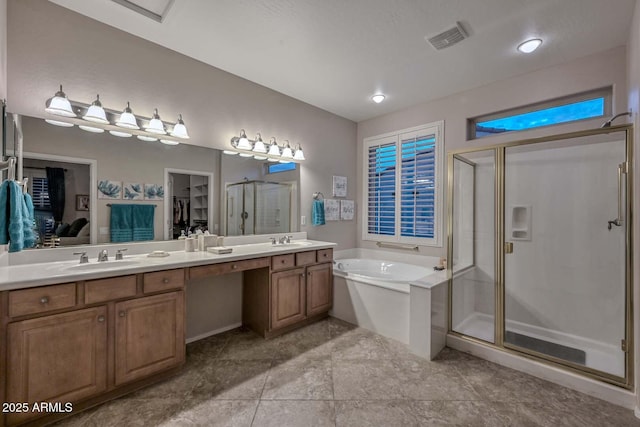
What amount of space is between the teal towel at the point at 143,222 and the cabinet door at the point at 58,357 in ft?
2.53

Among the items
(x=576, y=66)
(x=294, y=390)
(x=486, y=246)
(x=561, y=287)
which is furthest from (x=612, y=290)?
(x=294, y=390)

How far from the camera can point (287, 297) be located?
284cm

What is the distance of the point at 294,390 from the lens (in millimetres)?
1948

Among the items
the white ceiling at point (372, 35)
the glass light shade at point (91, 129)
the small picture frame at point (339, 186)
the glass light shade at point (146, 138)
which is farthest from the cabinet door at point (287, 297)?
the white ceiling at point (372, 35)

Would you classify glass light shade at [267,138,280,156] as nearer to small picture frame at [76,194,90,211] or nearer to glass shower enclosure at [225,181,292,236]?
glass shower enclosure at [225,181,292,236]

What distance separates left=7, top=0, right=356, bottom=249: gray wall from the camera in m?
1.91

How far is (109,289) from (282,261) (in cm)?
143

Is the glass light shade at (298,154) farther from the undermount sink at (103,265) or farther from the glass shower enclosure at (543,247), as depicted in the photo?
the undermount sink at (103,265)

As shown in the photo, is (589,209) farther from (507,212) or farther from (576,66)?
(576,66)

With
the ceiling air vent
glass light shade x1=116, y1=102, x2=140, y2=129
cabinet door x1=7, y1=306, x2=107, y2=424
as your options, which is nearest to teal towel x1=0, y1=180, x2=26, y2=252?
cabinet door x1=7, y1=306, x2=107, y2=424

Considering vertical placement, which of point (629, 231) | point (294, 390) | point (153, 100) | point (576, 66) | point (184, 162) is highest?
point (576, 66)

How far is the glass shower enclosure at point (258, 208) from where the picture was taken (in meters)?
2.97

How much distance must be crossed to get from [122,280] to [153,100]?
1.63 meters

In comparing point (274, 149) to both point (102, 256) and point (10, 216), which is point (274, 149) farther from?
point (10, 216)
